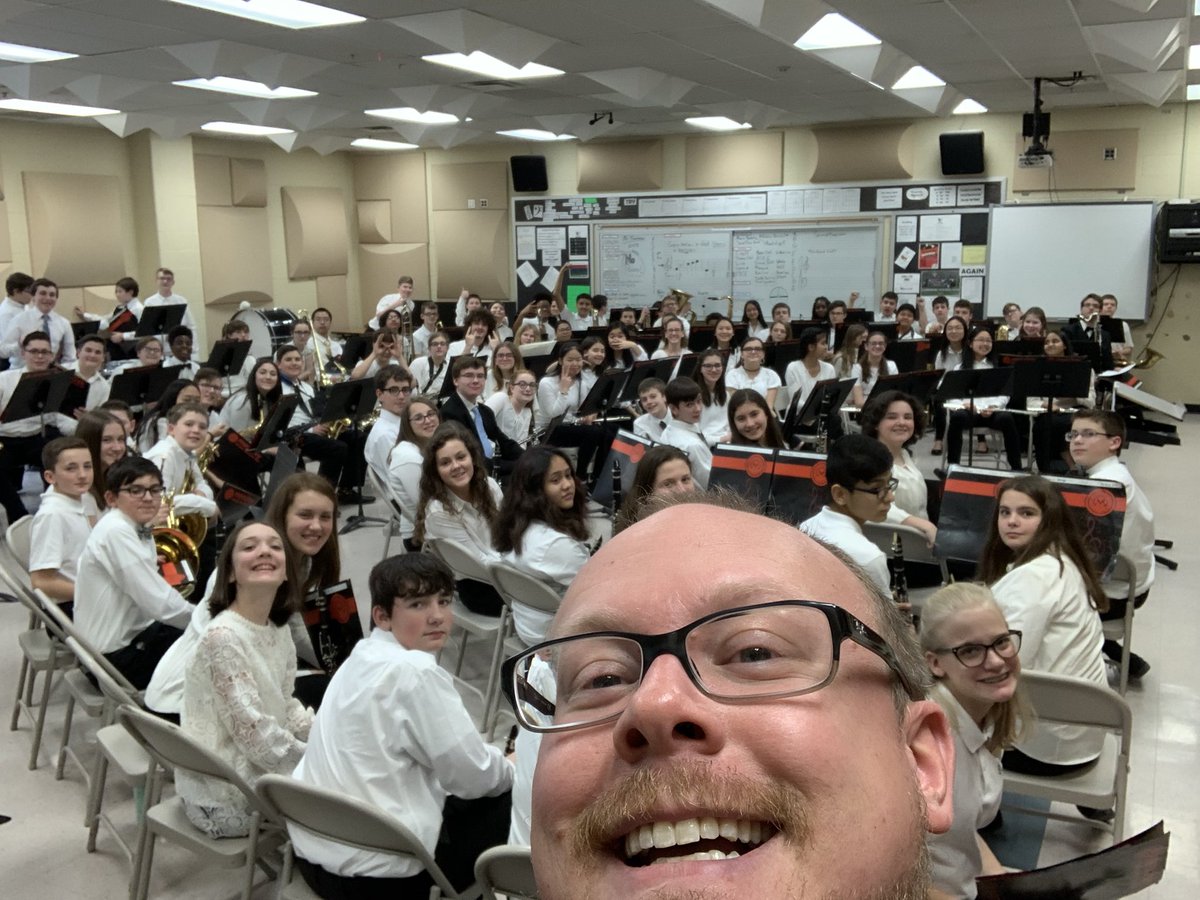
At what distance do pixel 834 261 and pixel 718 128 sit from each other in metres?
2.30

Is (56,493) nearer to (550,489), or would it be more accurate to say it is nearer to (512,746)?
(550,489)

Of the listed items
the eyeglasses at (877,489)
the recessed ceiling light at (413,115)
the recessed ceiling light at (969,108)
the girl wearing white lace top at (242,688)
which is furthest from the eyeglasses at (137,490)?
the recessed ceiling light at (969,108)

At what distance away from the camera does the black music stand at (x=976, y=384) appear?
771 centimetres

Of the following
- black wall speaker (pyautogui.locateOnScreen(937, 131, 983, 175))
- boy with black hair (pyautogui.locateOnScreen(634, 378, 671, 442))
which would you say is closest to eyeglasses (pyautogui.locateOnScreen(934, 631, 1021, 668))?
boy with black hair (pyautogui.locateOnScreen(634, 378, 671, 442))

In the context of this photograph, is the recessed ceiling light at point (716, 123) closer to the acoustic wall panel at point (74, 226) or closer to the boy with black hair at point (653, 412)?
the boy with black hair at point (653, 412)

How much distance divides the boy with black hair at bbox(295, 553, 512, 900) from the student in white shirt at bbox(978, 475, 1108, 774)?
1.51 meters

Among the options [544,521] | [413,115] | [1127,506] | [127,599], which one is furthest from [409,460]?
[413,115]

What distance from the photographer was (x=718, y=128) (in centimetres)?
1290

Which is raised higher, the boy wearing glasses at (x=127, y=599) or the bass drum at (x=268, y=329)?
the bass drum at (x=268, y=329)

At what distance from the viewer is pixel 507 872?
2.02m

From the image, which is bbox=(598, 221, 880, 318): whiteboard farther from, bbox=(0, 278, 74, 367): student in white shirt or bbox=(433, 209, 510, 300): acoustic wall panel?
bbox=(0, 278, 74, 367): student in white shirt

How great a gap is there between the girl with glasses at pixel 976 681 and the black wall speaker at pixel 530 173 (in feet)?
41.6

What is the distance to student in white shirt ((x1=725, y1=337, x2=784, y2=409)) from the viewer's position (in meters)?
8.23

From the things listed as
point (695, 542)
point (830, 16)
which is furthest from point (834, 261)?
point (695, 542)
